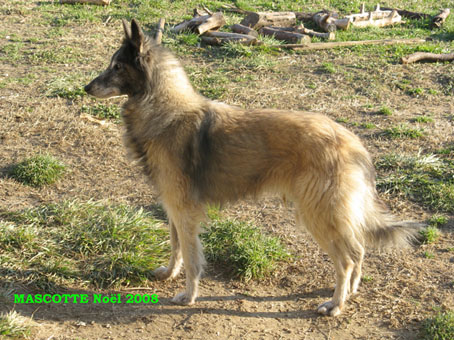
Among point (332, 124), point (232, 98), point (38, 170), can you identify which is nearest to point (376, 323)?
point (332, 124)

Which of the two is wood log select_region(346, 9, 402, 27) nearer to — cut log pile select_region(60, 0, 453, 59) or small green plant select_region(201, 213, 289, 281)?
cut log pile select_region(60, 0, 453, 59)

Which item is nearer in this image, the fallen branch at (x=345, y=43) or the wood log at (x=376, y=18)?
the fallen branch at (x=345, y=43)

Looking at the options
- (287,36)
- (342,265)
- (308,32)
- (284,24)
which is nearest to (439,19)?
(308,32)

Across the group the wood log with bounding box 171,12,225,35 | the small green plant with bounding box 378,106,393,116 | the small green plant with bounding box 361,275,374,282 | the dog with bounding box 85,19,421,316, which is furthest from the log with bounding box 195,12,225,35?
the small green plant with bounding box 361,275,374,282

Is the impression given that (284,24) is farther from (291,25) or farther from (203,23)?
(203,23)

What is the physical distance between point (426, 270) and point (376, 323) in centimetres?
96

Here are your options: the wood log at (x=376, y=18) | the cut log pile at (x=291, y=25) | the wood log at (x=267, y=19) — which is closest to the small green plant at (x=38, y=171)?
the cut log pile at (x=291, y=25)

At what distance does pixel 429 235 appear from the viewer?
5469 mm

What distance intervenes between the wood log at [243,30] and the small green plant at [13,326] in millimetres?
8300

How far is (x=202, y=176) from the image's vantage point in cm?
447

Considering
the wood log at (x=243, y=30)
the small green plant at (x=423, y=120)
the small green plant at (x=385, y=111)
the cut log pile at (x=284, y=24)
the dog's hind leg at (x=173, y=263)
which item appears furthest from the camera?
the wood log at (x=243, y=30)

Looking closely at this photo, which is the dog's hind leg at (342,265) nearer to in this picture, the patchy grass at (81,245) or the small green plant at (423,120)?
the patchy grass at (81,245)

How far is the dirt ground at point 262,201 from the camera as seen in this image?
14.3ft

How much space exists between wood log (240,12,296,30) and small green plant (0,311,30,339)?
8989 mm
